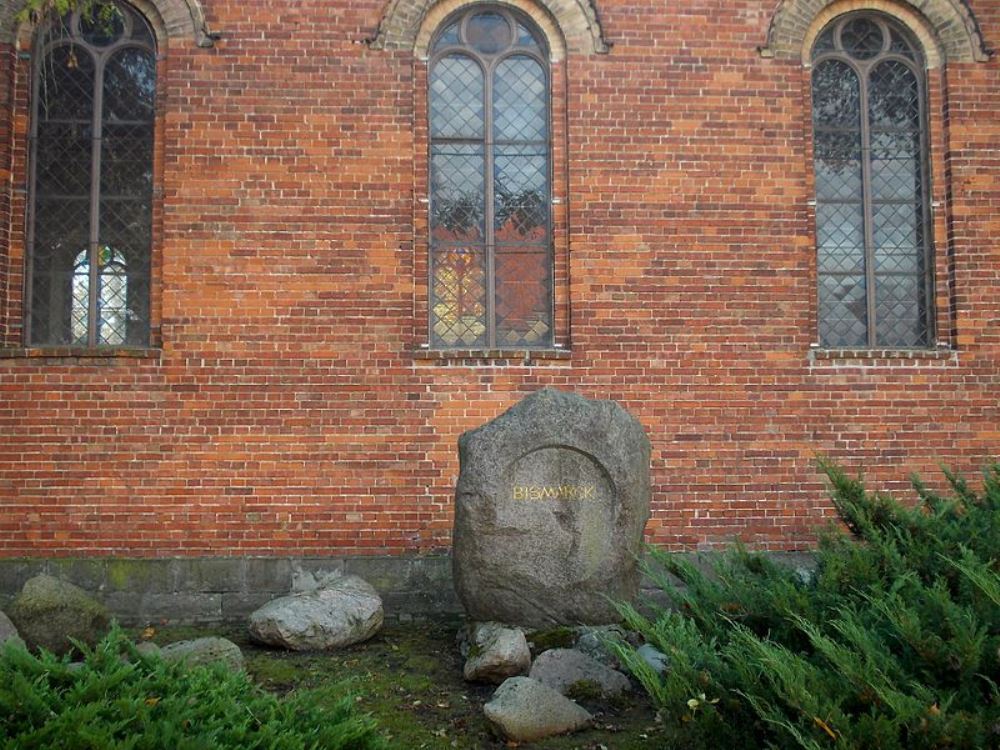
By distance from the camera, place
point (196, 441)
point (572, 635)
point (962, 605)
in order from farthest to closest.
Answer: point (196, 441)
point (572, 635)
point (962, 605)

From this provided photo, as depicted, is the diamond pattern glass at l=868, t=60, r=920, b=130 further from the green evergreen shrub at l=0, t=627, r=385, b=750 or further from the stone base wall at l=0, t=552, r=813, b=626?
the green evergreen shrub at l=0, t=627, r=385, b=750

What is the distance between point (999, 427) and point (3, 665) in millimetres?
8885

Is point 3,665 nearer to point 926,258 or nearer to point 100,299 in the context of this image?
point 100,299

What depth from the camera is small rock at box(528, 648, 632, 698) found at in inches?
232

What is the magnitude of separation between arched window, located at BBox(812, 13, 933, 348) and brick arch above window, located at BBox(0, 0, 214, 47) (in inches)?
236

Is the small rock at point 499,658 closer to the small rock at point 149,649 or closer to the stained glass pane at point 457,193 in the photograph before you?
the small rock at point 149,649

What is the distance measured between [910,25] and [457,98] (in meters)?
4.62

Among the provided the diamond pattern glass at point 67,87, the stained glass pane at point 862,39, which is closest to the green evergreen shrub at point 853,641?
the stained glass pane at point 862,39

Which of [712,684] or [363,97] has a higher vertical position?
[363,97]

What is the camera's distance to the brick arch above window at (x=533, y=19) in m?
9.07

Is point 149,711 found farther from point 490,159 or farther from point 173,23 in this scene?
point 173,23

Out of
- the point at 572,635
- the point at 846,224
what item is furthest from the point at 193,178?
the point at 846,224

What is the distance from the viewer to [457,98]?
9.42 meters

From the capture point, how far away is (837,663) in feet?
10.8
